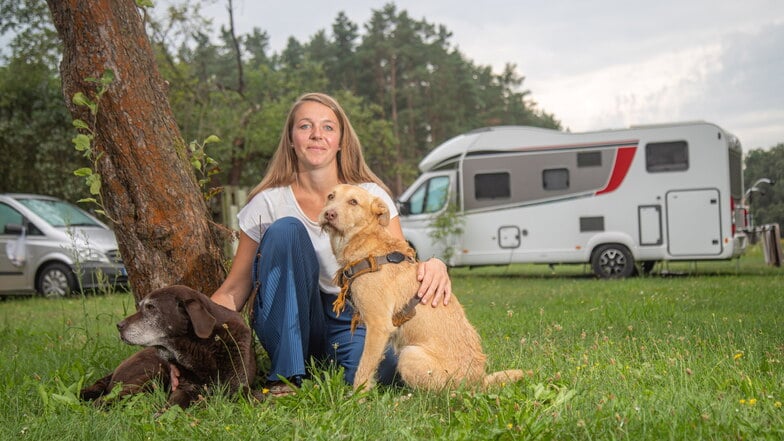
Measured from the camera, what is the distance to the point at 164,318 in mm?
3359

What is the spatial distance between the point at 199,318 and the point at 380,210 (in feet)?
3.53

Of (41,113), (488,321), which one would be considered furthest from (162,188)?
(41,113)

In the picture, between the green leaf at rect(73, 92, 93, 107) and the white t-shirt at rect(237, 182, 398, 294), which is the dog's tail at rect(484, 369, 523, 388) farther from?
the green leaf at rect(73, 92, 93, 107)

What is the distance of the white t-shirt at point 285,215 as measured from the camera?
157 inches

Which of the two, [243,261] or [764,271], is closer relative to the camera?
[243,261]

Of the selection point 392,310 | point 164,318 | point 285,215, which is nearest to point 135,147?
point 285,215

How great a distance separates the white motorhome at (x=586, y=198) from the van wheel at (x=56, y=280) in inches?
266

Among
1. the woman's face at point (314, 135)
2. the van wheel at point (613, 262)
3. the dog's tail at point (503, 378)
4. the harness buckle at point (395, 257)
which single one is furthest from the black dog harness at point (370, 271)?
the van wheel at point (613, 262)

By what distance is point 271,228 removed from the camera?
367 centimetres

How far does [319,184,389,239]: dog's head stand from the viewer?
3.56 m

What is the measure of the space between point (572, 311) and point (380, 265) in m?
3.73

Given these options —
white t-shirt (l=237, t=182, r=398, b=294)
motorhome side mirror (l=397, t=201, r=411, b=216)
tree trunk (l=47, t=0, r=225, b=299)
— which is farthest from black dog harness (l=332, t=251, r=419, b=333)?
motorhome side mirror (l=397, t=201, r=411, b=216)

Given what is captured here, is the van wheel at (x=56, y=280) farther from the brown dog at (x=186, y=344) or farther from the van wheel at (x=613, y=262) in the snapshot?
the van wheel at (x=613, y=262)

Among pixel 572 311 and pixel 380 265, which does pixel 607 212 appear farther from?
pixel 380 265
